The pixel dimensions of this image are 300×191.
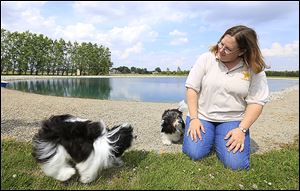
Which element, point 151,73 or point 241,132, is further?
point 151,73

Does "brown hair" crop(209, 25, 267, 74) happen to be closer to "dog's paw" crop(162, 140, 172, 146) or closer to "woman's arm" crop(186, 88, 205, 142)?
"woman's arm" crop(186, 88, 205, 142)

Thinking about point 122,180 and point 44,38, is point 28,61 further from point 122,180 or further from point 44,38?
point 122,180

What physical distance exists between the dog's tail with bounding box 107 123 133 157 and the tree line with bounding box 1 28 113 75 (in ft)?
157

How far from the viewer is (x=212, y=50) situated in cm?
500

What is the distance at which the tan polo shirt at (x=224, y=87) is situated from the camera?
4723mm

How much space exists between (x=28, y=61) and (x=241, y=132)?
195 feet

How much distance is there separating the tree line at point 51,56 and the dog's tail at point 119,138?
47.8 metres

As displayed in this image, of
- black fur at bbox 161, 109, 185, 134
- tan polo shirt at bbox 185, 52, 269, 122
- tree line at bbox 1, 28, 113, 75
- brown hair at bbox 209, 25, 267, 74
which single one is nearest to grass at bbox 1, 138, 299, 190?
tan polo shirt at bbox 185, 52, 269, 122

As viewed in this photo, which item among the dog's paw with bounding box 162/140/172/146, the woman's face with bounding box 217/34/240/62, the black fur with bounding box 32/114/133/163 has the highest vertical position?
the woman's face with bounding box 217/34/240/62

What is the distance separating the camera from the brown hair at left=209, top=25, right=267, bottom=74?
4348 millimetres

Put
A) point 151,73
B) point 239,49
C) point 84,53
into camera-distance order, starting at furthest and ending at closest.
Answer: point 151,73
point 84,53
point 239,49

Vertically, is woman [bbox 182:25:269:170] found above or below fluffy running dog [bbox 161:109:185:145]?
above

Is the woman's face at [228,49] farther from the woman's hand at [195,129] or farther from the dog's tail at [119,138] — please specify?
the dog's tail at [119,138]

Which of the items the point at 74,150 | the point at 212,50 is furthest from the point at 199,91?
the point at 74,150
